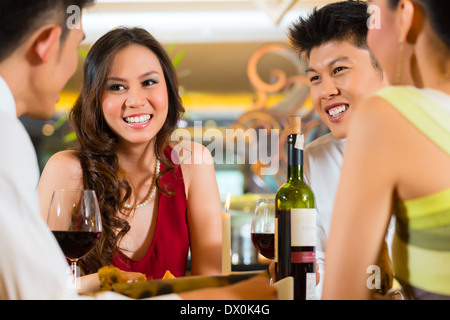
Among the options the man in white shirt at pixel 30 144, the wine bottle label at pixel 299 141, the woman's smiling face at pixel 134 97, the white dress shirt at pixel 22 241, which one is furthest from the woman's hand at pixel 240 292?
the woman's smiling face at pixel 134 97

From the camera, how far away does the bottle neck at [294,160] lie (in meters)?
1.18

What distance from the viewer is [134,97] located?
2.04 meters

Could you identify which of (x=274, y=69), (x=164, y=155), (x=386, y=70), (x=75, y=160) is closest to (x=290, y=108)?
(x=274, y=69)

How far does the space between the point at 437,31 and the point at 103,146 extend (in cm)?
146

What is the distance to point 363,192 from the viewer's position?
843mm

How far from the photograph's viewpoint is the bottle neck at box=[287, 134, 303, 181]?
1.18m

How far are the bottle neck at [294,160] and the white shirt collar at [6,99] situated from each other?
57 centimetres

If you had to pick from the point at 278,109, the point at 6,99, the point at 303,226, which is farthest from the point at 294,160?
the point at 278,109

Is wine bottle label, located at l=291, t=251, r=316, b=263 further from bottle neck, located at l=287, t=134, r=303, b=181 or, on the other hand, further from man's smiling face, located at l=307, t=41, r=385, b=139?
man's smiling face, located at l=307, t=41, r=385, b=139

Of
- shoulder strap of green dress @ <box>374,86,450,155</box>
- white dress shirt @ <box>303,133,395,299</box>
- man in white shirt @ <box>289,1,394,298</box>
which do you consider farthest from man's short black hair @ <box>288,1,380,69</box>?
shoulder strap of green dress @ <box>374,86,450,155</box>

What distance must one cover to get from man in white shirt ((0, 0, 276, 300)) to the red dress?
0.95 metres

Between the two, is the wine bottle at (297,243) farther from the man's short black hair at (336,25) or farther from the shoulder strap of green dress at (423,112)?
the man's short black hair at (336,25)

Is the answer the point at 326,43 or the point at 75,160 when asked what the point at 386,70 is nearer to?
the point at 326,43

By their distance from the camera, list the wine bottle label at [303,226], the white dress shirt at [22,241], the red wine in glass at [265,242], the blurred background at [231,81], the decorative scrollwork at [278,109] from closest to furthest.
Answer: the white dress shirt at [22,241] < the wine bottle label at [303,226] < the red wine in glass at [265,242] < the decorative scrollwork at [278,109] < the blurred background at [231,81]
